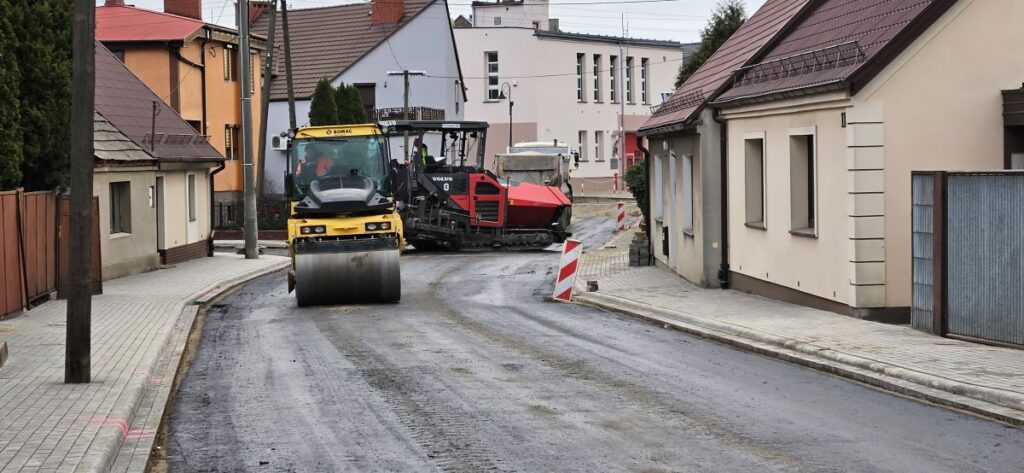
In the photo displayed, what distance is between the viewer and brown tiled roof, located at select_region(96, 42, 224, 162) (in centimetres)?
3069

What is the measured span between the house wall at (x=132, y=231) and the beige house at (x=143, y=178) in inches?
0.8

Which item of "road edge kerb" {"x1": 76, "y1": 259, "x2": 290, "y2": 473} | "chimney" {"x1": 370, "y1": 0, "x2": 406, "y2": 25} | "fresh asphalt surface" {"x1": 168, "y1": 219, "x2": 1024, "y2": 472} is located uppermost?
"chimney" {"x1": 370, "y1": 0, "x2": 406, "y2": 25}

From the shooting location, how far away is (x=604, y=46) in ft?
256

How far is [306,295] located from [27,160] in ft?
16.0

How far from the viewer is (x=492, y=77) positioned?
75.4 m

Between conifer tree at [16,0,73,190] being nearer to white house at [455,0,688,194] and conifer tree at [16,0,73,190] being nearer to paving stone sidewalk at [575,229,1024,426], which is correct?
paving stone sidewalk at [575,229,1024,426]

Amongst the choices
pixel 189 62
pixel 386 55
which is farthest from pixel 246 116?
pixel 386 55

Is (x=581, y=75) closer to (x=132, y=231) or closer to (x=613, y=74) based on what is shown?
(x=613, y=74)

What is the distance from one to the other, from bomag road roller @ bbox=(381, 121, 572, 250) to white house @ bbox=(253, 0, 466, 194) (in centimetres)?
2569

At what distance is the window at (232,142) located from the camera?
48.7m

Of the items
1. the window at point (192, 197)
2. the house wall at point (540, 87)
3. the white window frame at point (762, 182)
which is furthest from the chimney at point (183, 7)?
the white window frame at point (762, 182)

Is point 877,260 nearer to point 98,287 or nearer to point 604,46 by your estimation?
point 98,287

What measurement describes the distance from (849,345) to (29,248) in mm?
12503

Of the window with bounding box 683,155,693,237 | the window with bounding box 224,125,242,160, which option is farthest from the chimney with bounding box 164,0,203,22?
the window with bounding box 683,155,693,237
